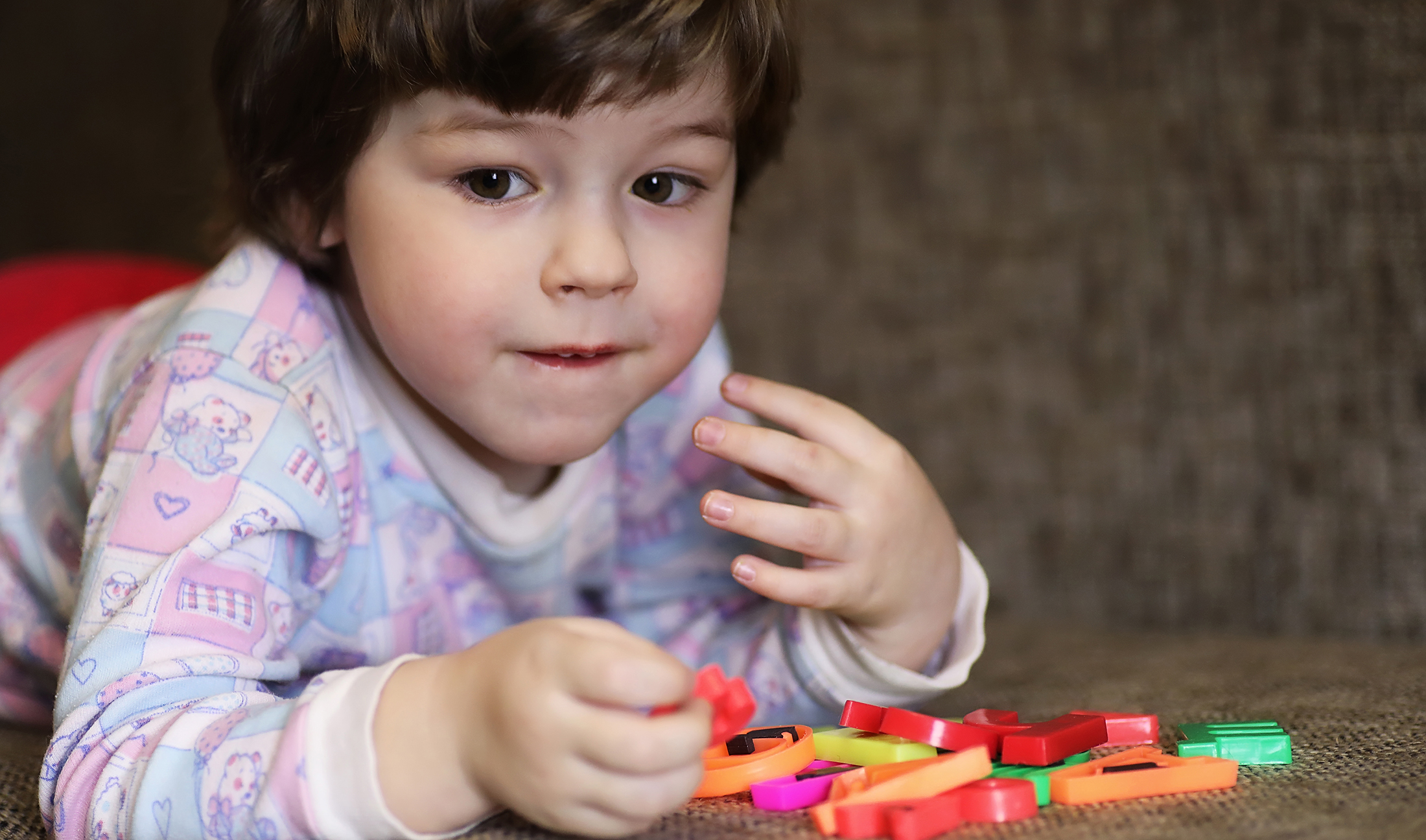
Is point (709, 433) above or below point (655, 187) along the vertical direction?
below

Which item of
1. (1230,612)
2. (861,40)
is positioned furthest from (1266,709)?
(861,40)

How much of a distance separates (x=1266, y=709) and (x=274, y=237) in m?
0.67

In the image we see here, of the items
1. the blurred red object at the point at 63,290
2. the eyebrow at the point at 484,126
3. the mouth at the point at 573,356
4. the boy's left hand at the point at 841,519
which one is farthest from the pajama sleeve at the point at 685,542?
the blurred red object at the point at 63,290

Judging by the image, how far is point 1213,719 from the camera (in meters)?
0.73

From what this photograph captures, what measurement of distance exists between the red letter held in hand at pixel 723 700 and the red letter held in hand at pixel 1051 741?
14 cm

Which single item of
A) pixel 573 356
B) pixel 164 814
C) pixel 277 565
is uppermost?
pixel 573 356

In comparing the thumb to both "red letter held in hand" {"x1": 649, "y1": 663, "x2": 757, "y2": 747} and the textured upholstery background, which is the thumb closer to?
"red letter held in hand" {"x1": 649, "y1": 663, "x2": 757, "y2": 747}

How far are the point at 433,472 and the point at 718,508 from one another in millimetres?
251

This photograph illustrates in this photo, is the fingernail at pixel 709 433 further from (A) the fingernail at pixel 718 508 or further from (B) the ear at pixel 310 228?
(B) the ear at pixel 310 228

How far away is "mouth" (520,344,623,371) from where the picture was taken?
29.0 inches

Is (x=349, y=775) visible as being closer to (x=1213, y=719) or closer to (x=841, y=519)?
(x=841, y=519)

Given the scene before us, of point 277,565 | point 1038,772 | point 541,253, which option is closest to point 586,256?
point 541,253

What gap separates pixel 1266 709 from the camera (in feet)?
2.45

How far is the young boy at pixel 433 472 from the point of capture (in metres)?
0.55
